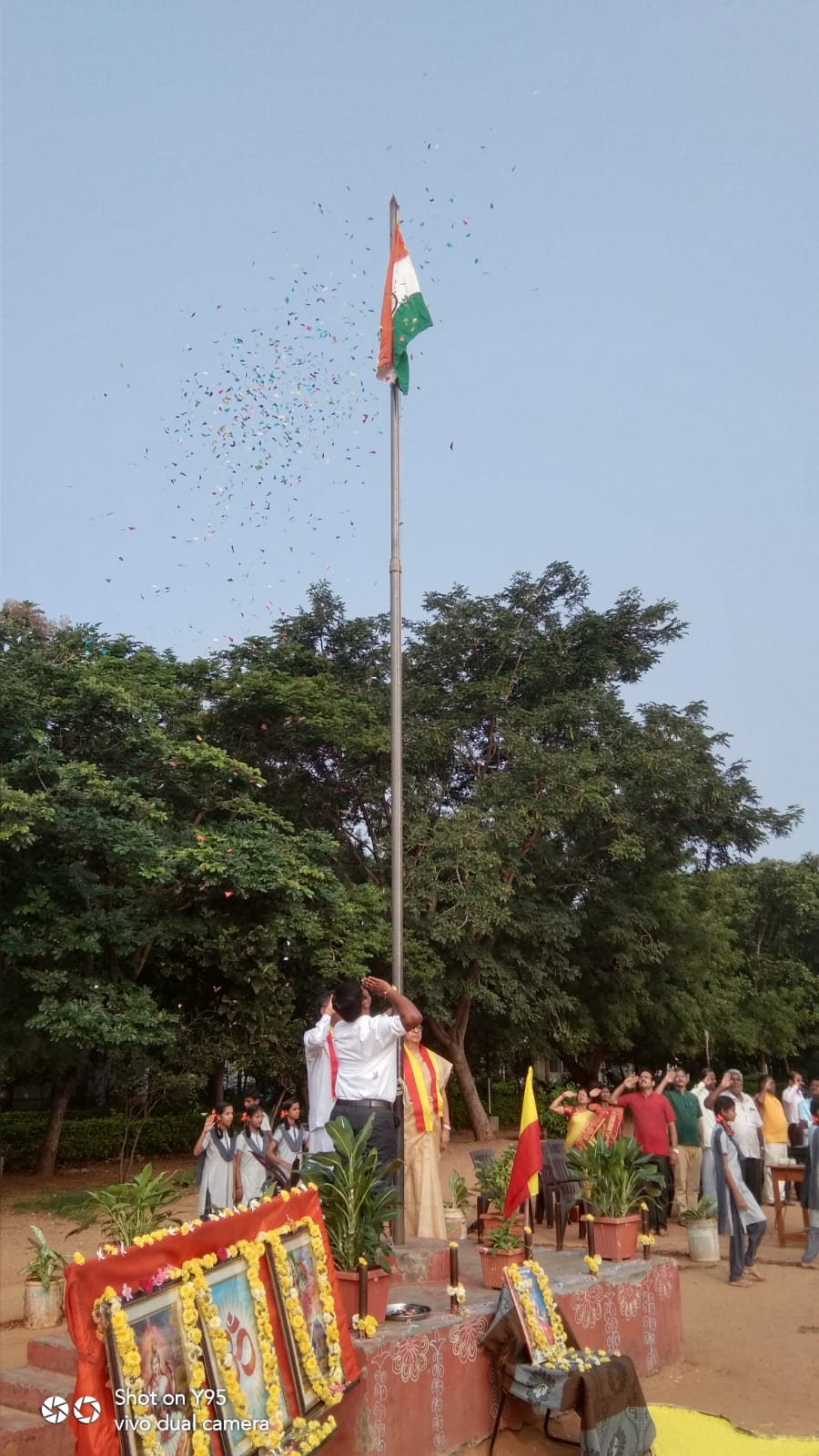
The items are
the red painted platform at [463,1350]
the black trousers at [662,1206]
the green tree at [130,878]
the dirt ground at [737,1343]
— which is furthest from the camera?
the green tree at [130,878]

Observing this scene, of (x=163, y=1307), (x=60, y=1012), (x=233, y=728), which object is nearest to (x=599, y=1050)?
(x=233, y=728)

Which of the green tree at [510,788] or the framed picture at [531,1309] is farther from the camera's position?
the green tree at [510,788]

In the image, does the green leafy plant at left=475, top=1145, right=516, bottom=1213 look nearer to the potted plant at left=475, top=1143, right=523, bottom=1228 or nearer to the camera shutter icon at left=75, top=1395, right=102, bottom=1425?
the potted plant at left=475, top=1143, right=523, bottom=1228

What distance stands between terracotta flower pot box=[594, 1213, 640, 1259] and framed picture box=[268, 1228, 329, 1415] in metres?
3.28

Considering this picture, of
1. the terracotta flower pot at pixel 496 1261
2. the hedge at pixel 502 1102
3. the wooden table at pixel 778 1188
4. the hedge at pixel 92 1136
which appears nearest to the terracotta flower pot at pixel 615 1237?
the terracotta flower pot at pixel 496 1261

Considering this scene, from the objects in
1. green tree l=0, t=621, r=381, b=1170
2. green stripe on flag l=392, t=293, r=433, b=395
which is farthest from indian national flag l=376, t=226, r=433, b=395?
green tree l=0, t=621, r=381, b=1170

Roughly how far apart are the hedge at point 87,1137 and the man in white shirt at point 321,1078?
1389cm

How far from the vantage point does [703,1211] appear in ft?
33.2

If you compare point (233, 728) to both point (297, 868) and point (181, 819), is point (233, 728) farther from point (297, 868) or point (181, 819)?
point (297, 868)

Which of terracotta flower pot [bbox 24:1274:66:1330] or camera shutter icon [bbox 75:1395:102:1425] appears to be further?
terracotta flower pot [bbox 24:1274:66:1330]

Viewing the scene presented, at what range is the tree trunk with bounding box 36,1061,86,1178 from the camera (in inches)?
697

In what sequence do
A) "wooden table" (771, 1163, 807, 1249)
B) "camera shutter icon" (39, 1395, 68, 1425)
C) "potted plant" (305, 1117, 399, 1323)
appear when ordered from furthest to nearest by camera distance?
1. "wooden table" (771, 1163, 807, 1249)
2. "potted plant" (305, 1117, 399, 1323)
3. "camera shutter icon" (39, 1395, 68, 1425)

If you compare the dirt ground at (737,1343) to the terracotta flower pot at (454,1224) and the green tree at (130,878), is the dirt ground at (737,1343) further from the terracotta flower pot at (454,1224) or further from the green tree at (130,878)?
the green tree at (130,878)

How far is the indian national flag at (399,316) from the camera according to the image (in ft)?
31.4
